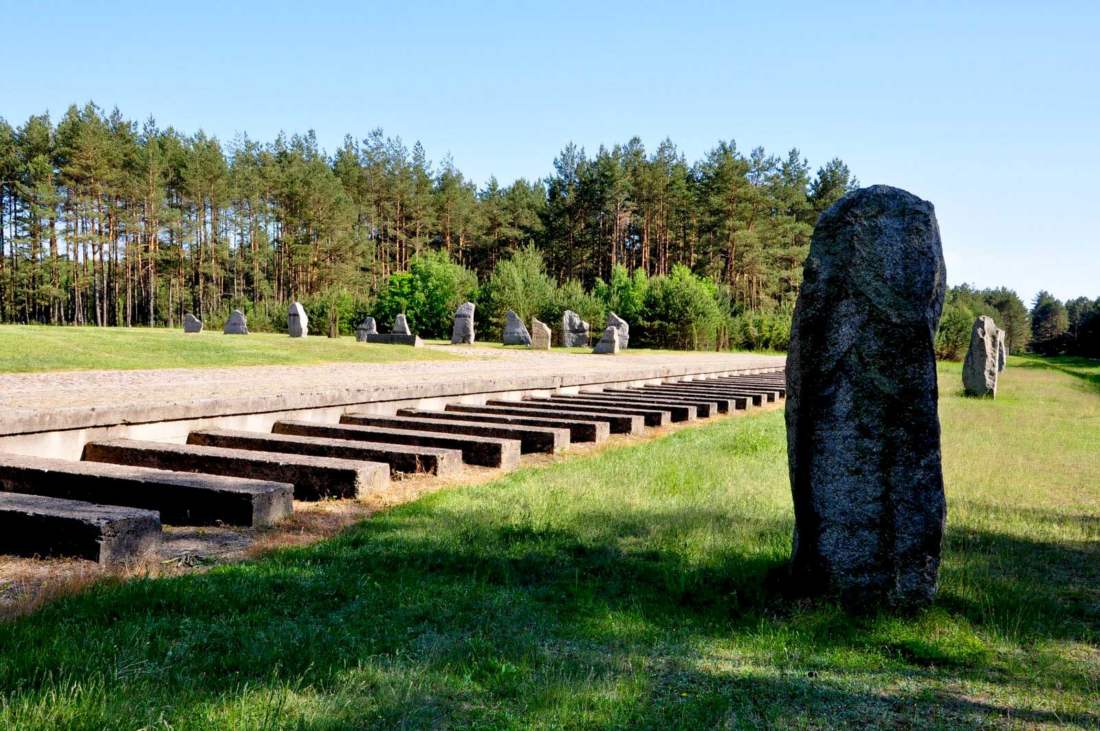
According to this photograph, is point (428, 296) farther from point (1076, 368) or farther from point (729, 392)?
point (1076, 368)

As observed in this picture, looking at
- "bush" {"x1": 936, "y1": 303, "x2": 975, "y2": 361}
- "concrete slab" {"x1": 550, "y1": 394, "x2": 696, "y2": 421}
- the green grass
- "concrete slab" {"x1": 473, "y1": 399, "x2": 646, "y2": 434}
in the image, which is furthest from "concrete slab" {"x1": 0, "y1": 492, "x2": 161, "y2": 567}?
"bush" {"x1": 936, "y1": 303, "x2": 975, "y2": 361}

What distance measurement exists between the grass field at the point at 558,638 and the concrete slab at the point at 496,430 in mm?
2991

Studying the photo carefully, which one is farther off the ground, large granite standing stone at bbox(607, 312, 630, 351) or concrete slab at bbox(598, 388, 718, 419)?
large granite standing stone at bbox(607, 312, 630, 351)

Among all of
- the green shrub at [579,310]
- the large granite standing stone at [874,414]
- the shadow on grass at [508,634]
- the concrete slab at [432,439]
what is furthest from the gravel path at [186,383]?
the green shrub at [579,310]

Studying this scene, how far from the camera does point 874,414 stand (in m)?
3.78

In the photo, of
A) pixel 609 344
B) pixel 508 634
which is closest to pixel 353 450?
pixel 508 634

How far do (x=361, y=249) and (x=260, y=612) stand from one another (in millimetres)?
57762

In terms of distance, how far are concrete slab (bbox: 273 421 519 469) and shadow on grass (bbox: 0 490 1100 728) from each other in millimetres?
2731

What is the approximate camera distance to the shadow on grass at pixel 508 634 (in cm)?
259

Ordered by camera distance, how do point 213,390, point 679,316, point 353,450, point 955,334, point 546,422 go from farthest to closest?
point 955,334 < point 679,316 < point 546,422 < point 213,390 < point 353,450

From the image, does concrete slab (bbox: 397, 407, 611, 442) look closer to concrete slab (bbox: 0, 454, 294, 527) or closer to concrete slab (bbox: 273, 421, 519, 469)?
concrete slab (bbox: 273, 421, 519, 469)

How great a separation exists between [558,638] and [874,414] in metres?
1.90

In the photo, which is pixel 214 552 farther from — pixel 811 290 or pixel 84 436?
pixel 811 290

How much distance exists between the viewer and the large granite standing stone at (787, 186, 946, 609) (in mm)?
3730
